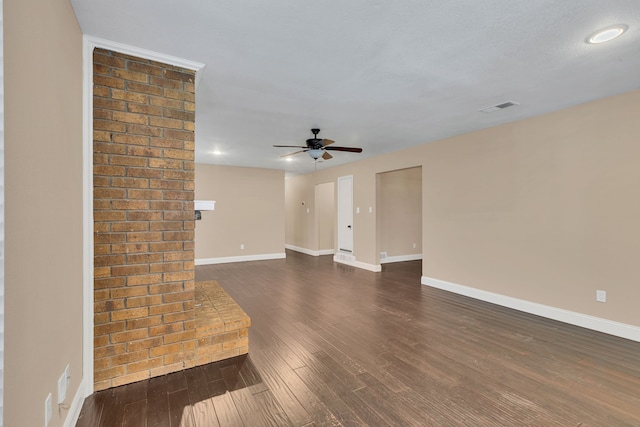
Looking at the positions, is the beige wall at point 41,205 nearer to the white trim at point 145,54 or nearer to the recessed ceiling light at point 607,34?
the white trim at point 145,54

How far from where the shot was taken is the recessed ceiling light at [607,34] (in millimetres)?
1909

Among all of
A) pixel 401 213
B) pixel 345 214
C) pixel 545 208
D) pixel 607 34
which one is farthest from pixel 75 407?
pixel 401 213

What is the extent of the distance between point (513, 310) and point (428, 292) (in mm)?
1152

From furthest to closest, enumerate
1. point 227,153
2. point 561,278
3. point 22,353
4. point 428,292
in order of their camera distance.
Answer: point 227,153, point 428,292, point 561,278, point 22,353

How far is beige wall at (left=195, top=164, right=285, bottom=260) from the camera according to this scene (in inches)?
271

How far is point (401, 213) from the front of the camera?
7.43 meters

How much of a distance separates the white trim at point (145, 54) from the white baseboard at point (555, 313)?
451cm

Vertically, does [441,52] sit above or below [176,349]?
above

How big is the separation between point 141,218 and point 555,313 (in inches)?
179

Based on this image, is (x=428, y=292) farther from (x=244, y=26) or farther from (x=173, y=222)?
(x=244, y=26)

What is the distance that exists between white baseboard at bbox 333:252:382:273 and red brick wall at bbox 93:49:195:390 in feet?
14.7

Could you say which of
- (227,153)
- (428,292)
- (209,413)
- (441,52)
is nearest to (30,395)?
(209,413)

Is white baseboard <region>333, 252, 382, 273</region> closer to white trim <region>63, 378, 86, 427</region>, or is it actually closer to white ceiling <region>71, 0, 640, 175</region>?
white ceiling <region>71, 0, 640, 175</region>

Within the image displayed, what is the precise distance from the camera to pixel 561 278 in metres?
3.42
